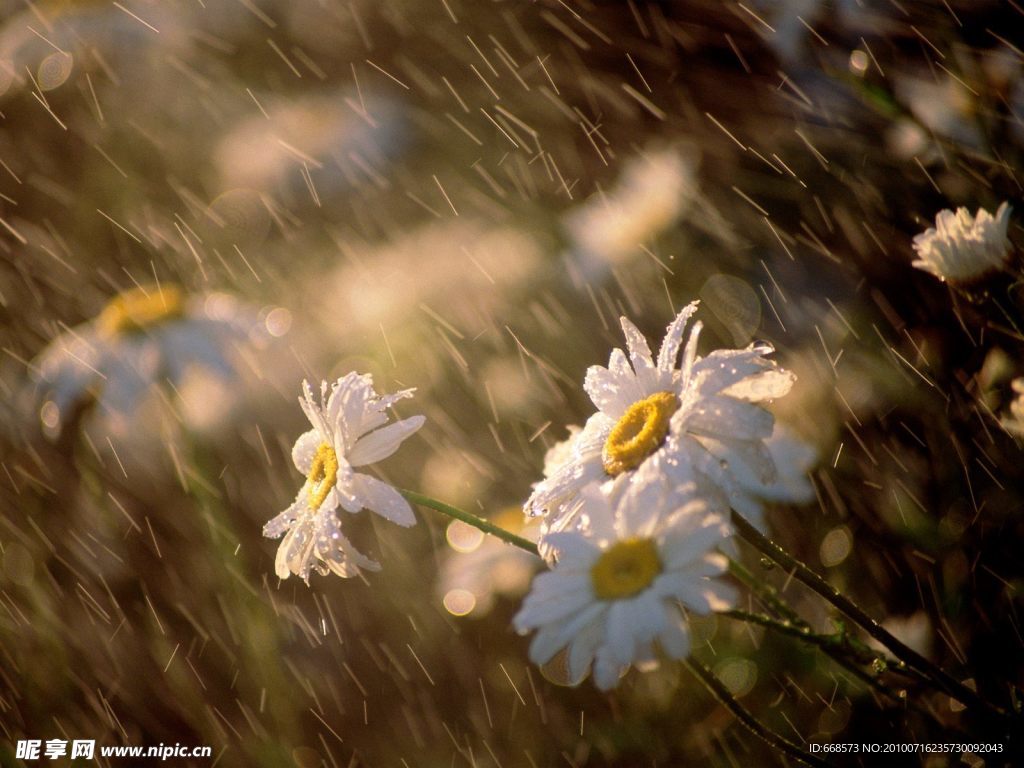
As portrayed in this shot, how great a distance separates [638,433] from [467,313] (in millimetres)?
2122

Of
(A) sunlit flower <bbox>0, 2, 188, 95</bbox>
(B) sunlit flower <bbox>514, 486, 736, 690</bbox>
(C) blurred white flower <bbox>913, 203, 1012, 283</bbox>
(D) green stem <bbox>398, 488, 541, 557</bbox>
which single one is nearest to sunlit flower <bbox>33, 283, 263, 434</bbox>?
(A) sunlit flower <bbox>0, 2, 188, 95</bbox>

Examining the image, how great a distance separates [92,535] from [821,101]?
2.25 meters

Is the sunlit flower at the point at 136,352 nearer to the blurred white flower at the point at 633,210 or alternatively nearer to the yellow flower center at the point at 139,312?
the yellow flower center at the point at 139,312

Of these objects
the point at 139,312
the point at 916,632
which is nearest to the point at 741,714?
the point at 916,632

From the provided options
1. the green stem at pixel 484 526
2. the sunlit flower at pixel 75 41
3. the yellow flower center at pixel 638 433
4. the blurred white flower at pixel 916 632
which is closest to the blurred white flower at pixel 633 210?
the blurred white flower at pixel 916 632

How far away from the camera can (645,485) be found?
97 centimetres

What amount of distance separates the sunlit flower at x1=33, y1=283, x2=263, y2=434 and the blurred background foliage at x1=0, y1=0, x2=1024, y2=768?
60 millimetres

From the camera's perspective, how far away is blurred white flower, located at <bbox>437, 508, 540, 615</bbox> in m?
2.25

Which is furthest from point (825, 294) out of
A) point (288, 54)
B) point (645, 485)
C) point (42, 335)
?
point (288, 54)

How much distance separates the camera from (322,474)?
4.33 ft

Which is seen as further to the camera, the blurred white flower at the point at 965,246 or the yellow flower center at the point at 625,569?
the blurred white flower at the point at 965,246

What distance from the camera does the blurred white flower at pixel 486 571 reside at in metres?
2.25

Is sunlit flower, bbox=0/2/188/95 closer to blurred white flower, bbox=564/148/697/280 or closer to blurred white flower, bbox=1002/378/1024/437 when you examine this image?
blurred white flower, bbox=564/148/697/280

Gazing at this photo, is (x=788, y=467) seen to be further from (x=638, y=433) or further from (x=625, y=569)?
(x=625, y=569)
